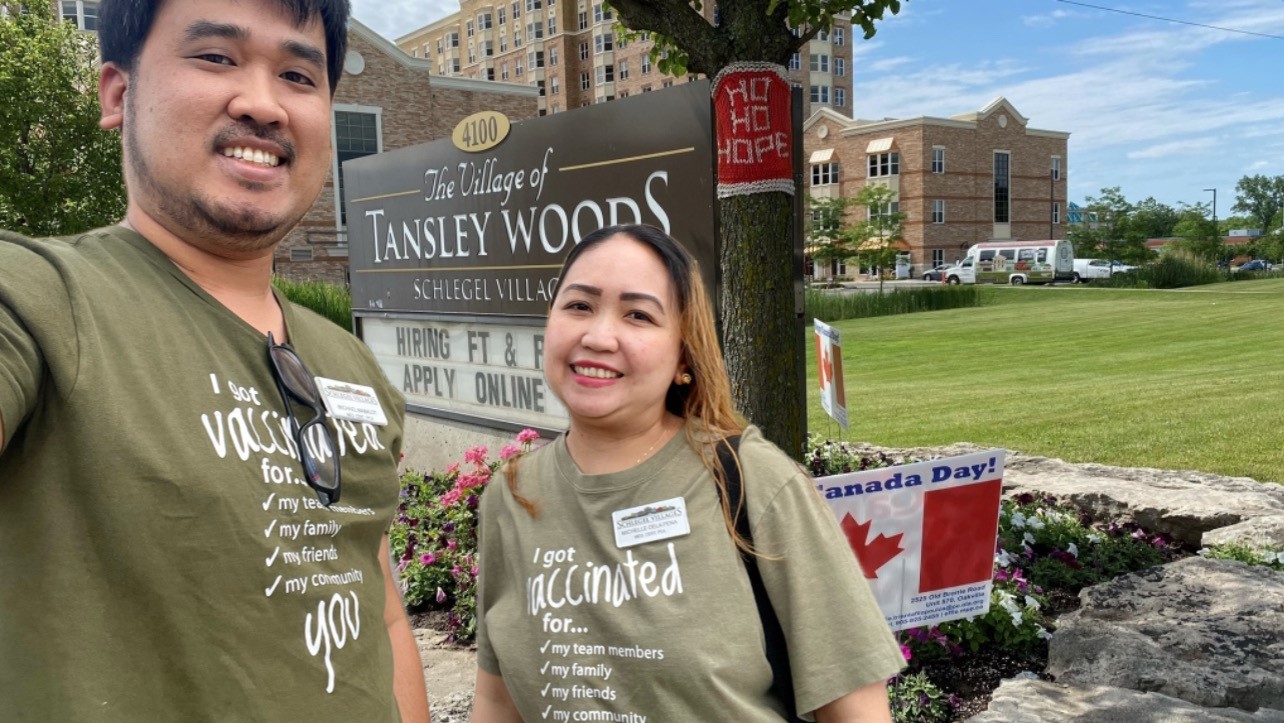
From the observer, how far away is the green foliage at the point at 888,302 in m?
31.7

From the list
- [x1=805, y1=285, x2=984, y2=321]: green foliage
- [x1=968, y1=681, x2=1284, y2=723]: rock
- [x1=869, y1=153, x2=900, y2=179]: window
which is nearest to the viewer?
[x1=968, y1=681, x2=1284, y2=723]: rock

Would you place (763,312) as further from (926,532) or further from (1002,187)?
(1002,187)

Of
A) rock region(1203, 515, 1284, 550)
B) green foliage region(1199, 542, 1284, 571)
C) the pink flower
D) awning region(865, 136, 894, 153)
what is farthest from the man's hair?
awning region(865, 136, 894, 153)

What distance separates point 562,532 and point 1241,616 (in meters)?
3.24

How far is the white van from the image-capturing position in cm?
5169

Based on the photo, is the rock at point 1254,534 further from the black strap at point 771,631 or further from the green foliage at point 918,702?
the black strap at point 771,631

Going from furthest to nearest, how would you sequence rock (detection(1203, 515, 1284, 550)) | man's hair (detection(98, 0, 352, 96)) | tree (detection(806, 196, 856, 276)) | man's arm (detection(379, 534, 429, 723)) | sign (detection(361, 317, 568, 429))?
tree (detection(806, 196, 856, 276)), sign (detection(361, 317, 568, 429)), rock (detection(1203, 515, 1284, 550)), man's arm (detection(379, 534, 429, 723)), man's hair (detection(98, 0, 352, 96))

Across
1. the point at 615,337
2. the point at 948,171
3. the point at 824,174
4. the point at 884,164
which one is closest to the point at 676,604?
the point at 615,337

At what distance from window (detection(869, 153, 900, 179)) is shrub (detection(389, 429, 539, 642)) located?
5819 cm

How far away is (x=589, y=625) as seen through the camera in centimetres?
174

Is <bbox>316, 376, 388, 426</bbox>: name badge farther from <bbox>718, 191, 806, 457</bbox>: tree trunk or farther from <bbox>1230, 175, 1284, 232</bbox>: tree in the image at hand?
<bbox>1230, 175, 1284, 232</bbox>: tree

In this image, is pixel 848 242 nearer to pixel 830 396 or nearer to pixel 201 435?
pixel 830 396

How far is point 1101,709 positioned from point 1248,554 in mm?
2317

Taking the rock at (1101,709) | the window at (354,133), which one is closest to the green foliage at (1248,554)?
the rock at (1101,709)
